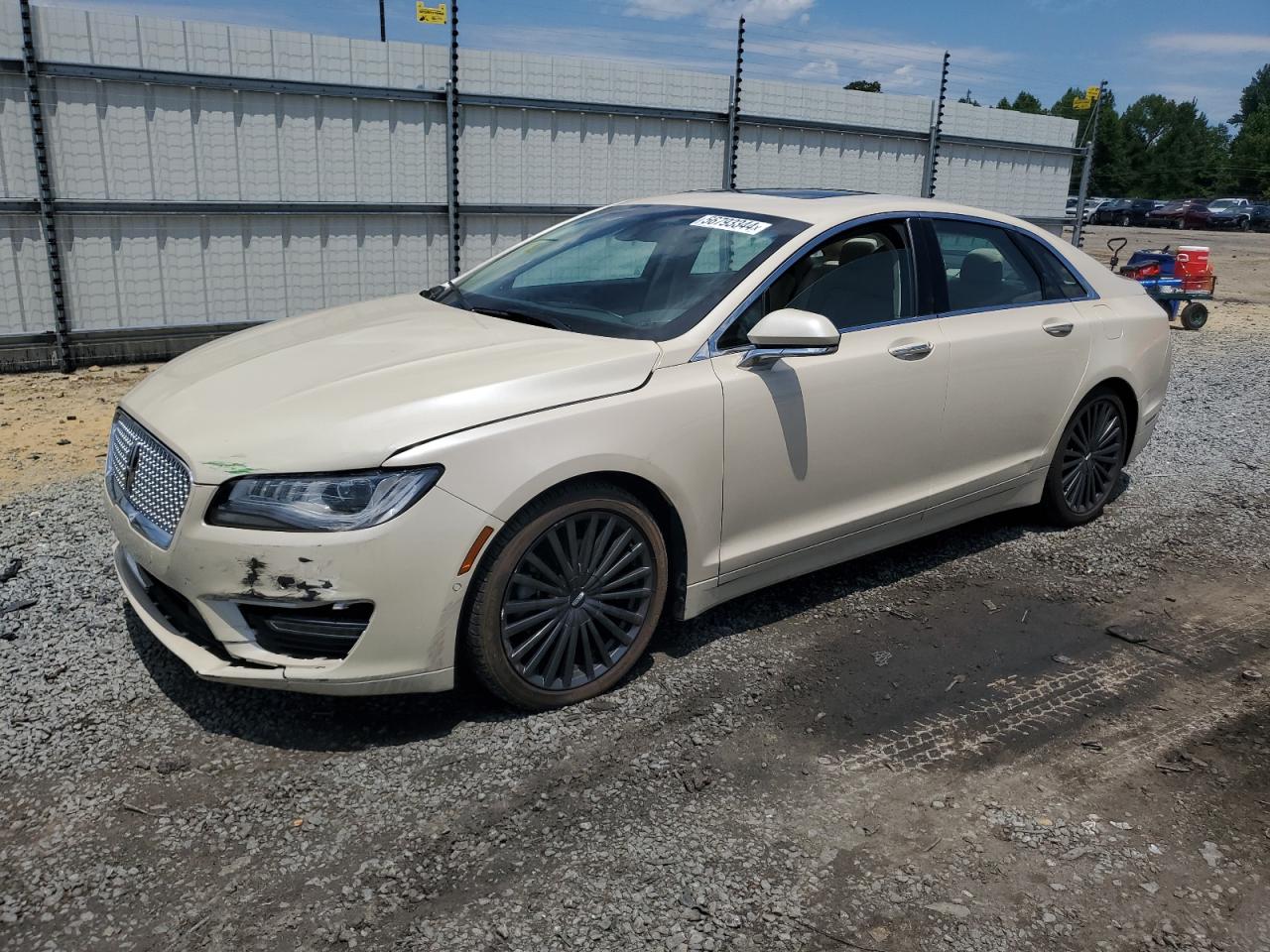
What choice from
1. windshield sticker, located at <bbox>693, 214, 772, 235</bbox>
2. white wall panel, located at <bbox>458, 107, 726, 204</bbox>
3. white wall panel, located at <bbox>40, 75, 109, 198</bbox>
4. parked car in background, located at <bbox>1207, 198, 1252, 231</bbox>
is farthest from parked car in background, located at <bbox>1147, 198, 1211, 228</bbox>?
windshield sticker, located at <bbox>693, 214, 772, 235</bbox>

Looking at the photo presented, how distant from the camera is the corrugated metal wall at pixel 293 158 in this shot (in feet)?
27.2

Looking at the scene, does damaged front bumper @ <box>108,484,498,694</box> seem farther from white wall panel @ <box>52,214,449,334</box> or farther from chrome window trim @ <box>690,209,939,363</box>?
white wall panel @ <box>52,214,449,334</box>

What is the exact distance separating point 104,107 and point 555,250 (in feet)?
18.0

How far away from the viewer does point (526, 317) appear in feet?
13.6

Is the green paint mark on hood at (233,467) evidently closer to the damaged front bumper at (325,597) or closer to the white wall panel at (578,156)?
the damaged front bumper at (325,597)

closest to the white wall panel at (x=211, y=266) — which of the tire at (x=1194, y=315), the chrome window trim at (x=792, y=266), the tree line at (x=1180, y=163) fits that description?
the chrome window trim at (x=792, y=266)

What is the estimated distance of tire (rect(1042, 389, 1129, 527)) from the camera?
543 centimetres

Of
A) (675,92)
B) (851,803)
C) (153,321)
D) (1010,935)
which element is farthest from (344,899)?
(675,92)

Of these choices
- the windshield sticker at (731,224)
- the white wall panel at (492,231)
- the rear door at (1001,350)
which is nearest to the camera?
the windshield sticker at (731,224)

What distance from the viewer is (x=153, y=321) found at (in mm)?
8875

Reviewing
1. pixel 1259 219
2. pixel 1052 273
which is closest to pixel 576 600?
pixel 1052 273

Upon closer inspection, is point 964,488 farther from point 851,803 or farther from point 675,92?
point 675,92

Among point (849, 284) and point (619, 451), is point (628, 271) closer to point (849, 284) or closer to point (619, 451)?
point (849, 284)

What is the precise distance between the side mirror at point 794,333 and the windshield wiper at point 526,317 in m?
0.73
